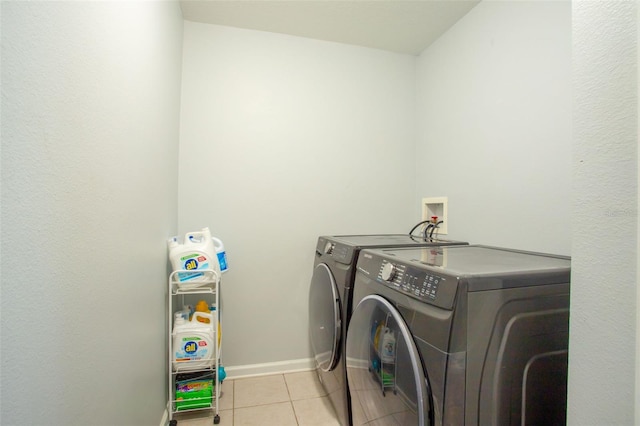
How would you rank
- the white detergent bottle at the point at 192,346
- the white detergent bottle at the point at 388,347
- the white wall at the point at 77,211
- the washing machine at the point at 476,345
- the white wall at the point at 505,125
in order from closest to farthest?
the white wall at the point at 77,211
the washing machine at the point at 476,345
the white detergent bottle at the point at 388,347
the white wall at the point at 505,125
the white detergent bottle at the point at 192,346

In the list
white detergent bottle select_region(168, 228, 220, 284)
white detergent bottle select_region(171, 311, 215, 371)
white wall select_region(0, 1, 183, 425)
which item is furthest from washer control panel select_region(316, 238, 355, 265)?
white wall select_region(0, 1, 183, 425)

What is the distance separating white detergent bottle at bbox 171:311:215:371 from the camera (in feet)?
4.82

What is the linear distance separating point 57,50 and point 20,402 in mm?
702

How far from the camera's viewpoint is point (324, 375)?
1627mm

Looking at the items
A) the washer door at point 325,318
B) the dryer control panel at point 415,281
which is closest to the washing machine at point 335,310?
the washer door at point 325,318

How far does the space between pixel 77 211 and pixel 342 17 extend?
185 cm

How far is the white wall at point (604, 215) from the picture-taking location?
0.56 meters

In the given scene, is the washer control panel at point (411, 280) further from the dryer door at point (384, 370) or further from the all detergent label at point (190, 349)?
the all detergent label at point (190, 349)

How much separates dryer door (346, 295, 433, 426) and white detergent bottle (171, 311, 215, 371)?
78cm

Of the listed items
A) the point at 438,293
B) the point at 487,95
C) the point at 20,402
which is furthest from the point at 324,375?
the point at 487,95

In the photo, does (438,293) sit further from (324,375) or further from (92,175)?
(324,375)

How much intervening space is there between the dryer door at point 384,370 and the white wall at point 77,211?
0.84 m

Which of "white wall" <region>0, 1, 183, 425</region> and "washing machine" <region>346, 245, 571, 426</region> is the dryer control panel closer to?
"washing machine" <region>346, 245, 571, 426</region>

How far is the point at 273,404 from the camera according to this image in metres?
1.67
